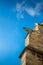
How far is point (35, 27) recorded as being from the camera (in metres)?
17.3

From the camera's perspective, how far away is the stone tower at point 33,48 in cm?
1480

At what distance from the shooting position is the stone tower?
14805 millimetres

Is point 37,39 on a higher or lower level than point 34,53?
higher

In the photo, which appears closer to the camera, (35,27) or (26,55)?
(26,55)

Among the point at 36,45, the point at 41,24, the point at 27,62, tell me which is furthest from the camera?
the point at 41,24

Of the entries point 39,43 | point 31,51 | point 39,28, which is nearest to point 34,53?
point 31,51

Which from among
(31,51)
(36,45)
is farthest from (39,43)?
(31,51)

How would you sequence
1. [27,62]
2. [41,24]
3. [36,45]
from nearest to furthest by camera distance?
[27,62] < [36,45] < [41,24]

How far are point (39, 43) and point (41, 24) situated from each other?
1.69 meters

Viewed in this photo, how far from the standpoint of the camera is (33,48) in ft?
50.3

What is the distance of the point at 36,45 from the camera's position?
630 inches

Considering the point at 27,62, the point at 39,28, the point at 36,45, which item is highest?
the point at 39,28

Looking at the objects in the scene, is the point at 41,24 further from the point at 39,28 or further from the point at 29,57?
the point at 29,57

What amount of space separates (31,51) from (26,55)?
A: 0.48 metres
